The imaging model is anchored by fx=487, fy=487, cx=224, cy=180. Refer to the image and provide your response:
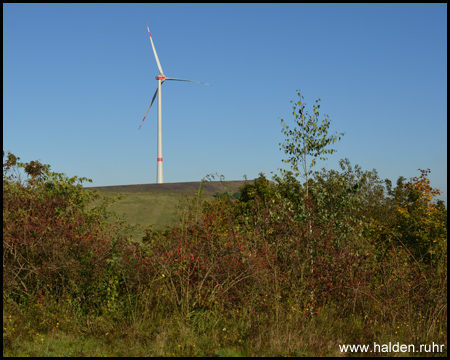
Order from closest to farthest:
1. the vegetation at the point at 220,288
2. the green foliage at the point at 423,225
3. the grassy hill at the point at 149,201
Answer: the vegetation at the point at 220,288, the green foliage at the point at 423,225, the grassy hill at the point at 149,201

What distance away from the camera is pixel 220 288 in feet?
27.6

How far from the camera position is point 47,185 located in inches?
593

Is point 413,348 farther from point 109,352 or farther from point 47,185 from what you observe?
point 47,185

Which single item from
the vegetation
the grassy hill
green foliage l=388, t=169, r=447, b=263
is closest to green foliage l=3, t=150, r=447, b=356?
the vegetation

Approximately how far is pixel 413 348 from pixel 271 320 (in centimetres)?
218


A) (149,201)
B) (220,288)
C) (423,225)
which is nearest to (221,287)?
(220,288)

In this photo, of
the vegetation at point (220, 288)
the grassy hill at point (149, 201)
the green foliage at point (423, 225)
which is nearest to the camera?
the vegetation at point (220, 288)

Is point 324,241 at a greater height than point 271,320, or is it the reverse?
point 324,241

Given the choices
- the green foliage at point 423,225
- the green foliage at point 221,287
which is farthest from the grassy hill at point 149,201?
the green foliage at point 221,287

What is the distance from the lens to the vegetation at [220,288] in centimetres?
753

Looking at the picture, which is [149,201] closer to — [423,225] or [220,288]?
[423,225]

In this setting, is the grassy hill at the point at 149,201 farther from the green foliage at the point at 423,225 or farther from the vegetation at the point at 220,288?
the vegetation at the point at 220,288

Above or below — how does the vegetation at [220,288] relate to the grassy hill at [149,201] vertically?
below

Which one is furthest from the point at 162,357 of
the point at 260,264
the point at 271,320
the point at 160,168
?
the point at 160,168
